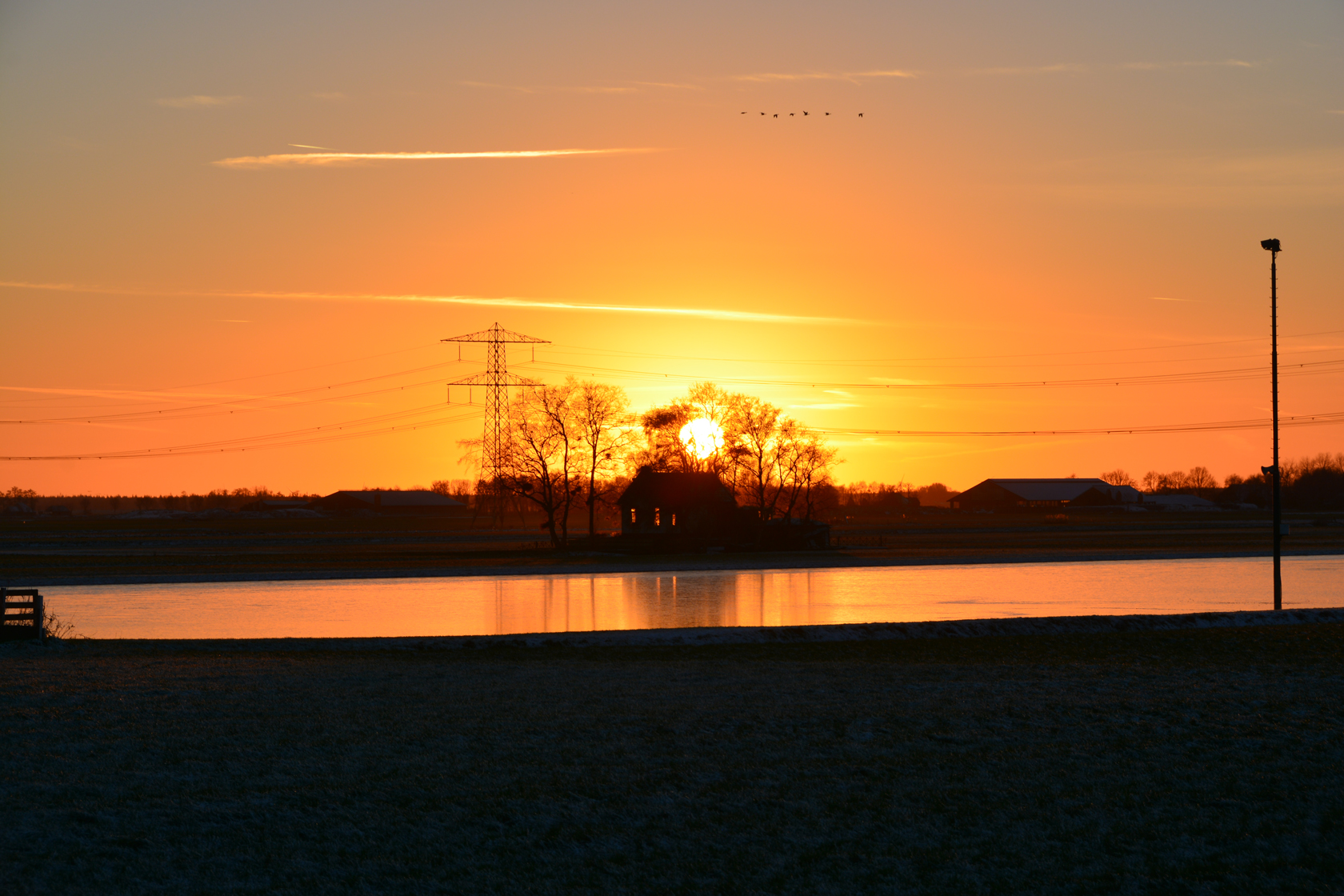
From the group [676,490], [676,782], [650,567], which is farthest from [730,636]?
[676,490]

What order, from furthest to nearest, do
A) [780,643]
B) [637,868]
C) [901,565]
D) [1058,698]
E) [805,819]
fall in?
[901,565] → [780,643] → [1058,698] → [805,819] → [637,868]

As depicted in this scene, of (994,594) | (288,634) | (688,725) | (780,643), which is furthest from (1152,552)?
(688,725)

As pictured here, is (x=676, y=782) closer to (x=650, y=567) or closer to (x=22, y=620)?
(x=22, y=620)

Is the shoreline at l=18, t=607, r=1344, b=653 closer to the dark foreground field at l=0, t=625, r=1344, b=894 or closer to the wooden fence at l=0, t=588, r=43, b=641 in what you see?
the wooden fence at l=0, t=588, r=43, b=641

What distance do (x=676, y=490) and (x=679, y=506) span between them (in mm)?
1510

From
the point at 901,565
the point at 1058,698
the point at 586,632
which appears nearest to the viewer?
the point at 1058,698

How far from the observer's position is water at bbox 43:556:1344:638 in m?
27.1

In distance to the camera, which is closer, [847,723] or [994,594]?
[847,723]

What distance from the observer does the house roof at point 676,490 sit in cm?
7725

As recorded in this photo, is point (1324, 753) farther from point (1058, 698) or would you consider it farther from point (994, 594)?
point (994, 594)

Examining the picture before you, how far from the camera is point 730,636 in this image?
22.8 metres

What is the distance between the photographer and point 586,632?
23.5 metres

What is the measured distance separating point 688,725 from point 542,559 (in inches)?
1924

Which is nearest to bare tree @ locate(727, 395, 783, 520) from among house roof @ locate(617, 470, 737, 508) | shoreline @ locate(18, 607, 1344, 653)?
house roof @ locate(617, 470, 737, 508)
